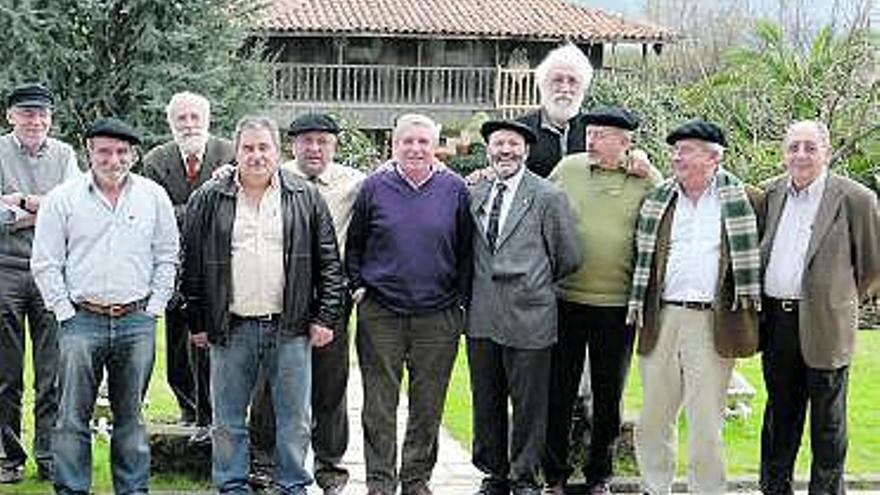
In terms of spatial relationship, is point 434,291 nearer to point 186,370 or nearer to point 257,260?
point 257,260

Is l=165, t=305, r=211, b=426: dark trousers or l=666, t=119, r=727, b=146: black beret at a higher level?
l=666, t=119, r=727, b=146: black beret

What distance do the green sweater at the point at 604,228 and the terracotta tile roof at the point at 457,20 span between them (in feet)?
71.0

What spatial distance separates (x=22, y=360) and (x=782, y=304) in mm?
3949

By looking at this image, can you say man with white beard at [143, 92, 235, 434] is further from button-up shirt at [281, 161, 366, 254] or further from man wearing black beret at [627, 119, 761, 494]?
man wearing black beret at [627, 119, 761, 494]

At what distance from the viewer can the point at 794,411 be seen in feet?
21.9

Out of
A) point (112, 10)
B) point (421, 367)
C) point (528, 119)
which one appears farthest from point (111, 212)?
point (112, 10)

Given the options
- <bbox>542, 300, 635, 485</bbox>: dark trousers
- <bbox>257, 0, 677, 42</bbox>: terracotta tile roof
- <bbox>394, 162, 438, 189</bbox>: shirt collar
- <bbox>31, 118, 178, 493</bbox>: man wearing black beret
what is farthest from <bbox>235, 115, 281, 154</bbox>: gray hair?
<bbox>257, 0, 677, 42</bbox>: terracotta tile roof

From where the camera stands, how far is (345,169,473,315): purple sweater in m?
6.43

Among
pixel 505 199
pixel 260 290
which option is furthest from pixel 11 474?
pixel 505 199

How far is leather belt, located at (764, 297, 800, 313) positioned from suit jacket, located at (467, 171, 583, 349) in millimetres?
976

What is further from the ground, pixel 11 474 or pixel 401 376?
pixel 401 376

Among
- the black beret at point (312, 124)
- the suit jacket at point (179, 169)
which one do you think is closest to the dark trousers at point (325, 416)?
the black beret at point (312, 124)

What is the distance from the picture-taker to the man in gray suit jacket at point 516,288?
6410 mm

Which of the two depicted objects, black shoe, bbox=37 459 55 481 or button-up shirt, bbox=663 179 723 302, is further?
black shoe, bbox=37 459 55 481
